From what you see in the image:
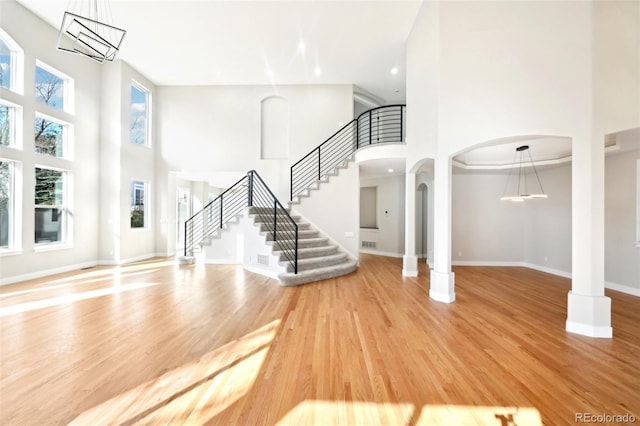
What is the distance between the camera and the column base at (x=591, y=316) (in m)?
3.13

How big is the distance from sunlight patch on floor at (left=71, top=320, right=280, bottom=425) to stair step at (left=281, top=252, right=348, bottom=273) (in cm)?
293

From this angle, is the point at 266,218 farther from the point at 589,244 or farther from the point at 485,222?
the point at 485,222

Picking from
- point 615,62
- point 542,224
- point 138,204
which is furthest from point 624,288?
point 138,204

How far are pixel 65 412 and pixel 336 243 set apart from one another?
20.3 ft

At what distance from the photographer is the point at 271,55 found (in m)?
7.22

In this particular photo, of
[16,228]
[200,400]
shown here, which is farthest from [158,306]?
[16,228]

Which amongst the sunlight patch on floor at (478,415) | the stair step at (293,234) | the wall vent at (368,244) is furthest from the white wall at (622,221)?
the stair step at (293,234)

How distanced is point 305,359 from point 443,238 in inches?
120

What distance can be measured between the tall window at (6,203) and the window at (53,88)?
1.75 metres

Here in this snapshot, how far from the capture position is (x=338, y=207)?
767 centimetres

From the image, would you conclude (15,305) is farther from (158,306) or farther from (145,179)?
(145,179)

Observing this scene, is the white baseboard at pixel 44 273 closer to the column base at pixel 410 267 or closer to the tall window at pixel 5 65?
the tall window at pixel 5 65

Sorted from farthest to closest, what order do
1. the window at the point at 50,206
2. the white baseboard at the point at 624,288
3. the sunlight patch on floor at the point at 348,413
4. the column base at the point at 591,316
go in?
the window at the point at 50,206 → the white baseboard at the point at 624,288 → the column base at the point at 591,316 → the sunlight patch on floor at the point at 348,413

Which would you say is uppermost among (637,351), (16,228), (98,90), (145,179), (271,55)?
(271,55)
